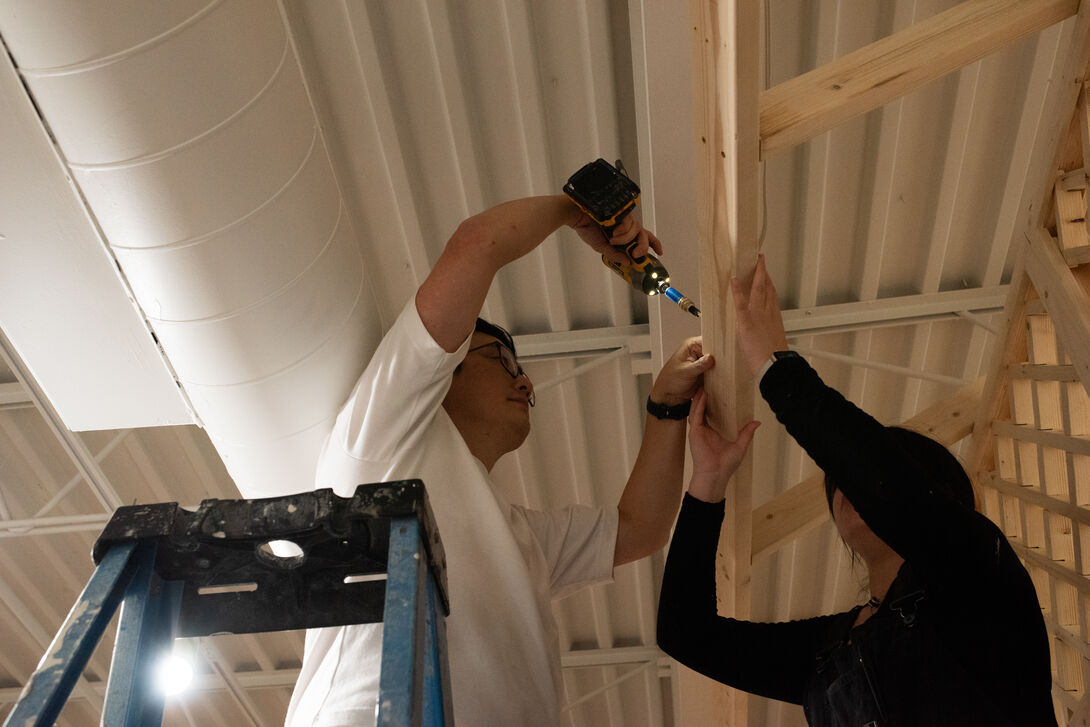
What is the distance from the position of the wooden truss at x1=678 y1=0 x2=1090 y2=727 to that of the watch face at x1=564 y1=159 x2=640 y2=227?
0.30m

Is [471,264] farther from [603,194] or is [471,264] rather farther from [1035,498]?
[1035,498]

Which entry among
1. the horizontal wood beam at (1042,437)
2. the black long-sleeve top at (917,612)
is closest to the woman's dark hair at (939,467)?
the black long-sleeve top at (917,612)

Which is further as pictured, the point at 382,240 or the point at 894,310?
the point at 894,310

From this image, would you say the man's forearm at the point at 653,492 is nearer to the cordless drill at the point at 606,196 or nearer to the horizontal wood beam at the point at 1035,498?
the cordless drill at the point at 606,196

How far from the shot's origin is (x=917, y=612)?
147cm

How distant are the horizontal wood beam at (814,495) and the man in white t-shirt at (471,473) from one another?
48 centimetres

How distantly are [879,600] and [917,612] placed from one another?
19cm

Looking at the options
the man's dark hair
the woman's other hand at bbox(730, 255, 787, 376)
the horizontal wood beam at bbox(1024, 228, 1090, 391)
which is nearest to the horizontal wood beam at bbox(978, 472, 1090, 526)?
the horizontal wood beam at bbox(1024, 228, 1090, 391)

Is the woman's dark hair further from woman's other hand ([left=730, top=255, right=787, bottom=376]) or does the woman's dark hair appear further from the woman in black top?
woman's other hand ([left=730, top=255, right=787, bottom=376])

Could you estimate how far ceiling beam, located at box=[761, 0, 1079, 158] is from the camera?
4.90ft

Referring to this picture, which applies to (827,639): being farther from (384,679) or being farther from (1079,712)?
(384,679)

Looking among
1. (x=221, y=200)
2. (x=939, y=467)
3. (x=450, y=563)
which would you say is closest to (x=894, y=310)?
(x=939, y=467)

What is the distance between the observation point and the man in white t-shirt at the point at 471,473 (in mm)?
1547

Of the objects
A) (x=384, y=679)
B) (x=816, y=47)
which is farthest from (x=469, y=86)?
(x=384, y=679)
